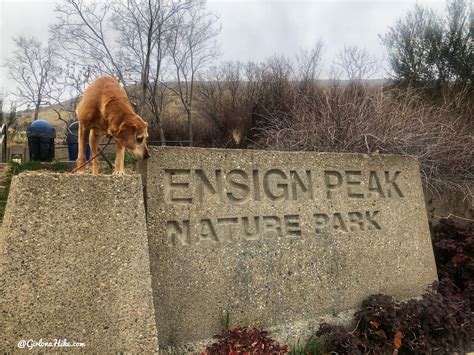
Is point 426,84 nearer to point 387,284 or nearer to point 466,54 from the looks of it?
point 466,54

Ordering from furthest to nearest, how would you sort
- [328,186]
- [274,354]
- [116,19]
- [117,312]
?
[116,19] → [328,186] → [274,354] → [117,312]

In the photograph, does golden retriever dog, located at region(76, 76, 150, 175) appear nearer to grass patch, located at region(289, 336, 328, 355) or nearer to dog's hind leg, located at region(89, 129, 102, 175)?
dog's hind leg, located at region(89, 129, 102, 175)

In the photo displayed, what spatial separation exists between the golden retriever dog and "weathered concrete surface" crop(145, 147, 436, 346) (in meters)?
0.34

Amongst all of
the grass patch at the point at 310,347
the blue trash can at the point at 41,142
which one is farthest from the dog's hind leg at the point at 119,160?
the blue trash can at the point at 41,142

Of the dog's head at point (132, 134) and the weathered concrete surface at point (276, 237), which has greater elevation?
the dog's head at point (132, 134)

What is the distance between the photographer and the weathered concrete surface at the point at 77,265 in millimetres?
2176

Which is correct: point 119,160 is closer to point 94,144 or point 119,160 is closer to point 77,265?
point 94,144

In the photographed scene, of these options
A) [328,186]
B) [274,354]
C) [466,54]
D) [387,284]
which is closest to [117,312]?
[274,354]

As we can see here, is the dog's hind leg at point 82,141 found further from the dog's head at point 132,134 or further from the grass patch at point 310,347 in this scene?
the grass patch at point 310,347

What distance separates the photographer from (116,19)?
18.5m

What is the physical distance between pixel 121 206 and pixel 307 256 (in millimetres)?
1674

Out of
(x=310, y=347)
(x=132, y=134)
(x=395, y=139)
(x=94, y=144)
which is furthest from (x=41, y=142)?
→ (x=310, y=347)

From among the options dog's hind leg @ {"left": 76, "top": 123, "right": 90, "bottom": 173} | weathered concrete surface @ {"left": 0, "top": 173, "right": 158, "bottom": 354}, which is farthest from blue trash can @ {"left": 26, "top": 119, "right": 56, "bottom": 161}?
weathered concrete surface @ {"left": 0, "top": 173, "right": 158, "bottom": 354}

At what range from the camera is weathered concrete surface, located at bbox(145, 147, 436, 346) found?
3002 millimetres
